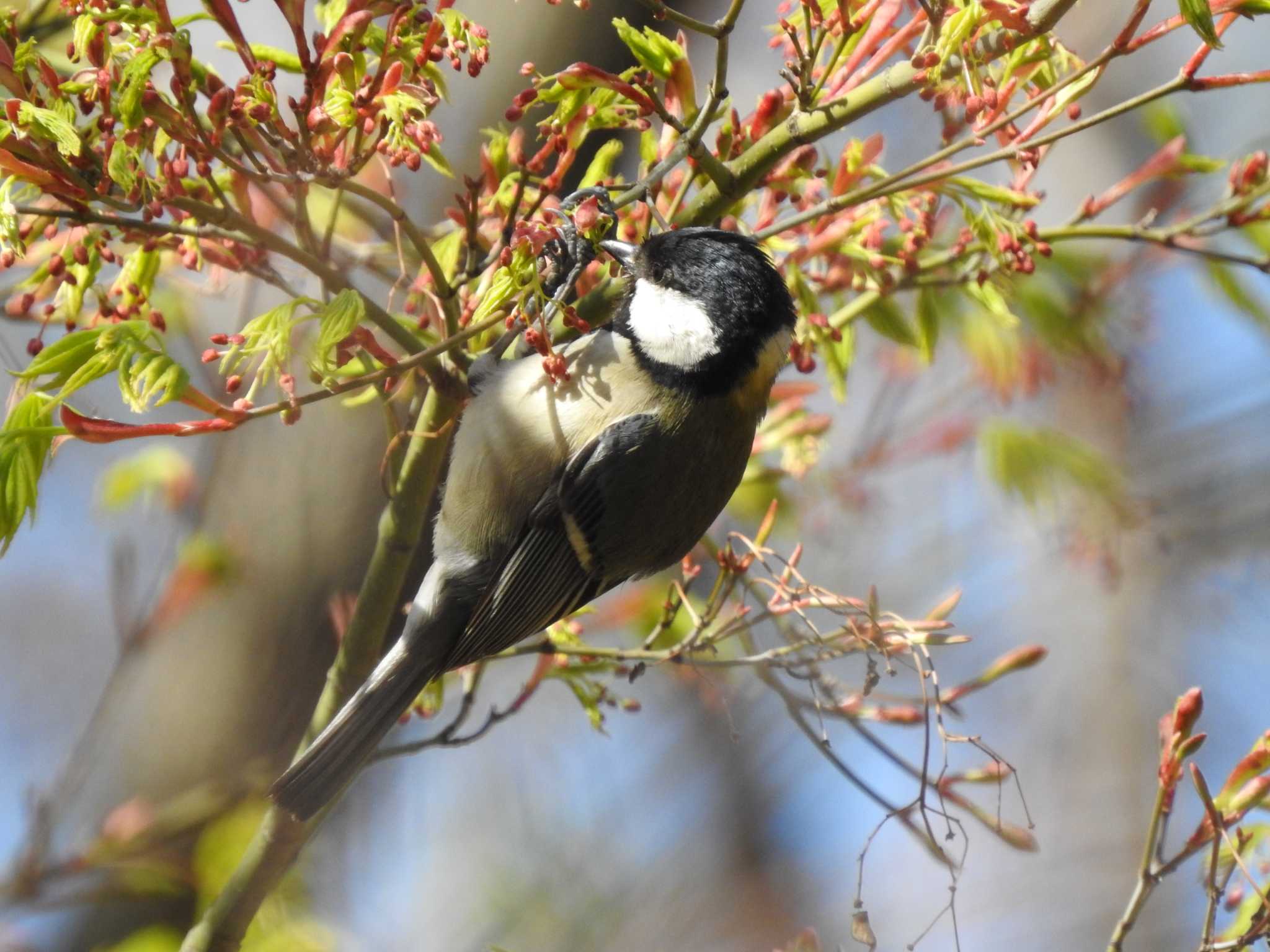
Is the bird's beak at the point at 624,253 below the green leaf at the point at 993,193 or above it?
below

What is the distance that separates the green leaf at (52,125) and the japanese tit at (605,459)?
99 centimetres

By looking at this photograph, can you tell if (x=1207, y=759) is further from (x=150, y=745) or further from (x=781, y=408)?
(x=150, y=745)

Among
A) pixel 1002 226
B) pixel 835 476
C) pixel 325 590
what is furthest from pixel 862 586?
pixel 1002 226

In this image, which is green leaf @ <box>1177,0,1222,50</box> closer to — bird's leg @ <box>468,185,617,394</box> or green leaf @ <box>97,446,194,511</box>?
bird's leg @ <box>468,185,617,394</box>

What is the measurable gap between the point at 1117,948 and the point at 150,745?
233 cm

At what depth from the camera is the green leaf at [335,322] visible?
1449mm

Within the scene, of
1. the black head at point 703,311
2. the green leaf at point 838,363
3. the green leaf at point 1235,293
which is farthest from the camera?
the green leaf at point 1235,293

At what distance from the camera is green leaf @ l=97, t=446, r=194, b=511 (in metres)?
3.52

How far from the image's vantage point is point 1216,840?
5.44ft

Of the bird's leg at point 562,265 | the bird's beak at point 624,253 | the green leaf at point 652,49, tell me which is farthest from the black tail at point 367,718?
the green leaf at point 652,49

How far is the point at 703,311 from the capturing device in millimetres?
2412

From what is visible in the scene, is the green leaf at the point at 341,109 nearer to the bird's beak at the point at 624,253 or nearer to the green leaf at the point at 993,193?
the bird's beak at the point at 624,253

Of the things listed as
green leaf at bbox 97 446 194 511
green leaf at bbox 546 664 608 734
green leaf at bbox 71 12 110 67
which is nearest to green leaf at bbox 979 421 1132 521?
green leaf at bbox 546 664 608 734

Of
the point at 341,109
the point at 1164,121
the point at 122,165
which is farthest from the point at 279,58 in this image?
the point at 1164,121
